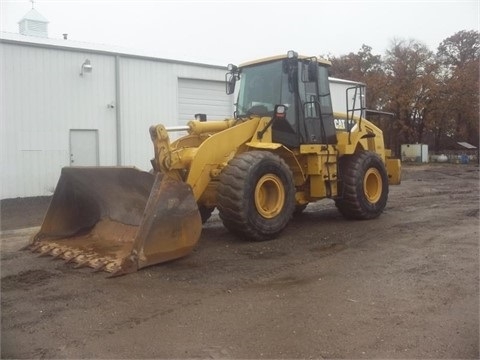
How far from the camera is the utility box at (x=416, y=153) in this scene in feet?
117

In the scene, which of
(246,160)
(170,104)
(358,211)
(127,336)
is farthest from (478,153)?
(127,336)

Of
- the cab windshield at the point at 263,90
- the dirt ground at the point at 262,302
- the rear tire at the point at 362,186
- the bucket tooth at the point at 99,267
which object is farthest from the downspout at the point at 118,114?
the bucket tooth at the point at 99,267

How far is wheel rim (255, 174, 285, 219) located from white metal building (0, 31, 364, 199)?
9013 mm

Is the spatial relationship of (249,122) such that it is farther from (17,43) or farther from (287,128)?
(17,43)

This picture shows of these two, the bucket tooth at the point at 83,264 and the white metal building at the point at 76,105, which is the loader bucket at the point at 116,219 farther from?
the white metal building at the point at 76,105

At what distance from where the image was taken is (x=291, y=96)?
841 centimetres

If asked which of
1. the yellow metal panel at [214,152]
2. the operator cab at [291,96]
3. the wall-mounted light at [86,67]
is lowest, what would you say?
the yellow metal panel at [214,152]

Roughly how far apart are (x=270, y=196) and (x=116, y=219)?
87.2 inches

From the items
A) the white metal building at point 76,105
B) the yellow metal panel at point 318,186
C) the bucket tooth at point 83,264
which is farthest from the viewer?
the white metal building at point 76,105

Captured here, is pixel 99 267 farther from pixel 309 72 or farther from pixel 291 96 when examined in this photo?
pixel 309 72

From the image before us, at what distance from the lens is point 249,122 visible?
307 inches

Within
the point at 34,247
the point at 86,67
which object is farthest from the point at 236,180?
the point at 86,67

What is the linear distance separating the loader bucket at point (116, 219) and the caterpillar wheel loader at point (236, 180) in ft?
0.04

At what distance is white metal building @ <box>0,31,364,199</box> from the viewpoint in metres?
13.9
